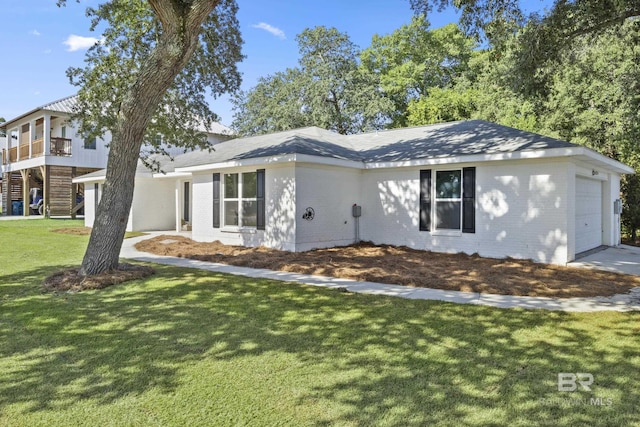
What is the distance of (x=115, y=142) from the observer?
7.61 meters

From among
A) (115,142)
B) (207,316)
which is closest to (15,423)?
(207,316)

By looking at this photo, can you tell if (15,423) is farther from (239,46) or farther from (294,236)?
(239,46)

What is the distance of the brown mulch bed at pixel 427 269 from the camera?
271 inches

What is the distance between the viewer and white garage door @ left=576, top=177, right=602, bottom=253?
10.9 metres

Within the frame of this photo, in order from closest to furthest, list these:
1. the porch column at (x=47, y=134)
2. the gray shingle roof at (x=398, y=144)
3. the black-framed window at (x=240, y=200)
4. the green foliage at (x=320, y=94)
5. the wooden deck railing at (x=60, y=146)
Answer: the gray shingle roof at (x=398, y=144), the black-framed window at (x=240, y=200), the porch column at (x=47, y=134), the wooden deck railing at (x=60, y=146), the green foliage at (x=320, y=94)

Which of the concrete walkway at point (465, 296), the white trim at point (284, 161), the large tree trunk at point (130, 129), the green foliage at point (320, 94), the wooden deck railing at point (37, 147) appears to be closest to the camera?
the concrete walkway at point (465, 296)

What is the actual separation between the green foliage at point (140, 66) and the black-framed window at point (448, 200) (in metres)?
6.13

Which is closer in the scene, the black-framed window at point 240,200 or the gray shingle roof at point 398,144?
the gray shingle roof at point 398,144

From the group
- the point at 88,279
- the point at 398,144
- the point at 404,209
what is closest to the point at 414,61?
the point at 398,144

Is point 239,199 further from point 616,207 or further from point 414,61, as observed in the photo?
point 414,61
